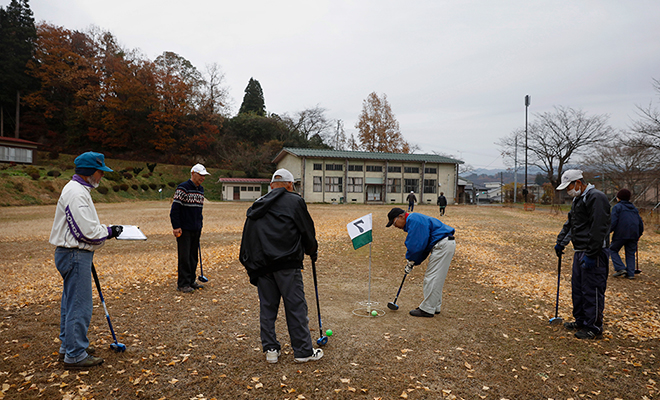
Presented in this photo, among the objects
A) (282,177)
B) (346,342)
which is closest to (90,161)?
(282,177)

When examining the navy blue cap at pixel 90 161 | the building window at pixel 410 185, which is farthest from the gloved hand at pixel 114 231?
the building window at pixel 410 185

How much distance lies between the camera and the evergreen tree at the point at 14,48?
38.6 meters

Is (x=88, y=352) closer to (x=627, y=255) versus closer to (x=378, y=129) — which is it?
(x=627, y=255)

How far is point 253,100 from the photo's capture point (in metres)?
57.2

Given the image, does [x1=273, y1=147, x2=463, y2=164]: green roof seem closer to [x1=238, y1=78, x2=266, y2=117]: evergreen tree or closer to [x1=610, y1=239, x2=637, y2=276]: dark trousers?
[x1=238, y1=78, x2=266, y2=117]: evergreen tree

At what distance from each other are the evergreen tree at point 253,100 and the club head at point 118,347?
55181mm

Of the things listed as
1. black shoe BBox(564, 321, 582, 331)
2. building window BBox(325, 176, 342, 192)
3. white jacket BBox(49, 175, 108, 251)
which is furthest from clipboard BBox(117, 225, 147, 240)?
building window BBox(325, 176, 342, 192)

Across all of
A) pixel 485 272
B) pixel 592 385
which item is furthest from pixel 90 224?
pixel 485 272

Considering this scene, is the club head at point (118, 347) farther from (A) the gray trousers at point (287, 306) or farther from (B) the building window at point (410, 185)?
(B) the building window at point (410, 185)

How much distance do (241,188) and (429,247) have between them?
38874 mm

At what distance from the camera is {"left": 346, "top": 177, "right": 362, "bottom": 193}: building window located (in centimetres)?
4159

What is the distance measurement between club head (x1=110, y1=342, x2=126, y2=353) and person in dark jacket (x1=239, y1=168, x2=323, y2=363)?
62.1 inches

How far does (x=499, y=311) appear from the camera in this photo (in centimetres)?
546

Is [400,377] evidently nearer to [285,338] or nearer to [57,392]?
[285,338]
